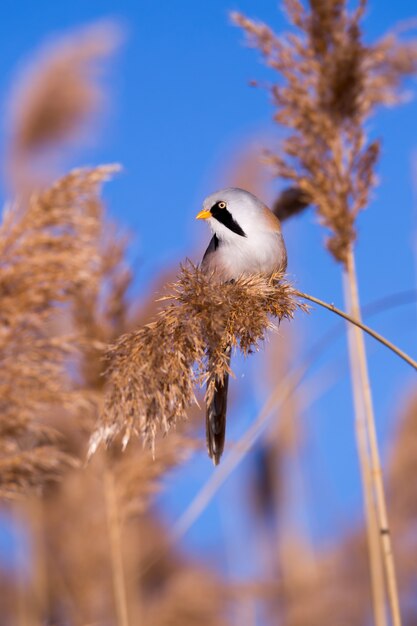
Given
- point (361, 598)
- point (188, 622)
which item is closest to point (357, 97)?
point (188, 622)

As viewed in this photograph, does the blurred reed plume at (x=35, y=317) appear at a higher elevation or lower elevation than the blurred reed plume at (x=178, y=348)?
higher

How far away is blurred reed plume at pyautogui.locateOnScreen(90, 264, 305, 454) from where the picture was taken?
1.64 metres

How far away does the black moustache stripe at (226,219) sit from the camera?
6.81ft

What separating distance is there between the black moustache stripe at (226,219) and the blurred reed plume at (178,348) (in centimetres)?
42

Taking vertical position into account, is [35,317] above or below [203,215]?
above

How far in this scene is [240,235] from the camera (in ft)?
6.77

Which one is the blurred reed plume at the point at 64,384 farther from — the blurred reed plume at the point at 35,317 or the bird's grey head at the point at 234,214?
the bird's grey head at the point at 234,214

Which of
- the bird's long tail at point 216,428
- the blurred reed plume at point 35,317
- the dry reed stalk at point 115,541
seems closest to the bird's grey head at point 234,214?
the bird's long tail at point 216,428

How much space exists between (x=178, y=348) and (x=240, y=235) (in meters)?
0.51

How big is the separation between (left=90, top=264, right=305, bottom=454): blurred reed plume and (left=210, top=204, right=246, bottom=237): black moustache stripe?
421 millimetres

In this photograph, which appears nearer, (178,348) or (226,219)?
(178,348)

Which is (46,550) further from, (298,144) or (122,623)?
(298,144)

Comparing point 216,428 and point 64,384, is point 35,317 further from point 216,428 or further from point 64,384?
point 216,428

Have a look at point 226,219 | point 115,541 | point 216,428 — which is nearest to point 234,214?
point 226,219
